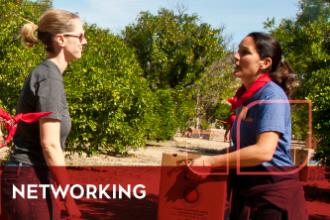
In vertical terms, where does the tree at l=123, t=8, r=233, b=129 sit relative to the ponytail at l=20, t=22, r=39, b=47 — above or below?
above

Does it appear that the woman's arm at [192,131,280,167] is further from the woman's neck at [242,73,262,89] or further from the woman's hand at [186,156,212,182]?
the woman's neck at [242,73,262,89]

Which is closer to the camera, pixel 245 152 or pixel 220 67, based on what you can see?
pixel 245 152

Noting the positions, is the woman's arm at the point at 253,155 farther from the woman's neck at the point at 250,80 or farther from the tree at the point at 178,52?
the tree at the point at 178,52

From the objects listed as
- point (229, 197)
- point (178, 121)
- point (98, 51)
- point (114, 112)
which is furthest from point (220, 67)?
point (229, 197)

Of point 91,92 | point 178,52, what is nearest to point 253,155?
point 91,92

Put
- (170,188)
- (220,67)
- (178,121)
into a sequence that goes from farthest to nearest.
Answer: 1. (220,67)
2. (178,121)
3. (170,188)

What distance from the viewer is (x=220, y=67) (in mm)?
26953

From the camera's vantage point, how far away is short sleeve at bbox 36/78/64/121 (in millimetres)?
2248

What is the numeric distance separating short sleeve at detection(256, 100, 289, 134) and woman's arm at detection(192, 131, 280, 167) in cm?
2

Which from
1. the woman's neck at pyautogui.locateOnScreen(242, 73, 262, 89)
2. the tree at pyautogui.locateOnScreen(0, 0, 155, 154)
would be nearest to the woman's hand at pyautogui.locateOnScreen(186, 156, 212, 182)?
the woman's neck at pyautogui.locateOnScreen(242, 73, 262, 89)

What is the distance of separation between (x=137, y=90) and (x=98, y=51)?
1671 millimetres

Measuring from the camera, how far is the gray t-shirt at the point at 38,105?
226 centimetres

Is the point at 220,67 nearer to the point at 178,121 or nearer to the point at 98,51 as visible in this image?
the point at 178,121

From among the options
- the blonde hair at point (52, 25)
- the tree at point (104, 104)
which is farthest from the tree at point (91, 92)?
the blonde hair at point (52, 25)
